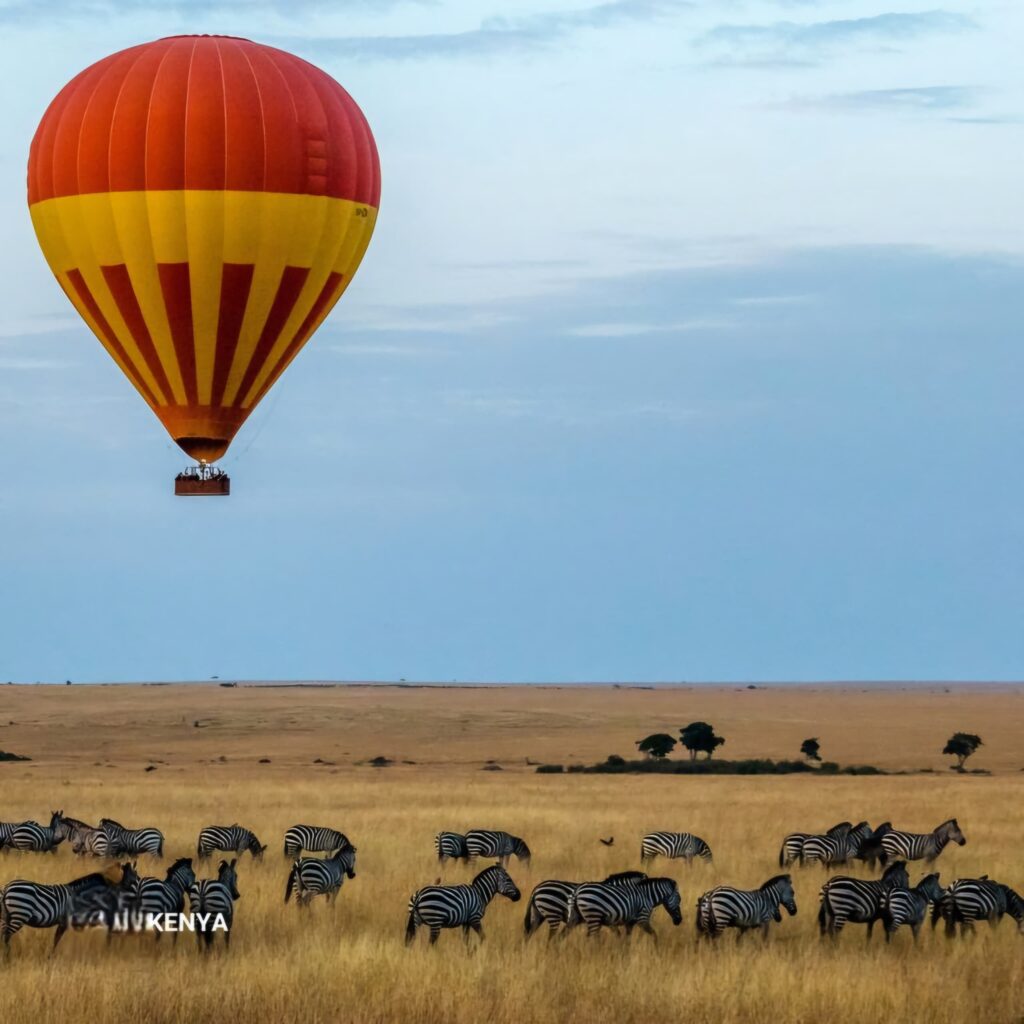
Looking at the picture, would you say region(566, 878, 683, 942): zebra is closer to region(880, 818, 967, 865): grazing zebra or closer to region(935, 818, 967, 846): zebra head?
region(880, 818, 967, 865): grazing zebra

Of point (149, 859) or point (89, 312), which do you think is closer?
point (149, 859)

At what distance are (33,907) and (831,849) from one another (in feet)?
42.3

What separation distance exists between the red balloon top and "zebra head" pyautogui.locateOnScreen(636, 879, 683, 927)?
1673 cm

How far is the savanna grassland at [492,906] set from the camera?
14.4 meters

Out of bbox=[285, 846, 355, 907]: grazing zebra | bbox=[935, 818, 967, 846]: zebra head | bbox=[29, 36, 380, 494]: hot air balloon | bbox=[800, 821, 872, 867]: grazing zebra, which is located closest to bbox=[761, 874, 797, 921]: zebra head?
bbox=[285, 846, 355, 907]: grazing zebra

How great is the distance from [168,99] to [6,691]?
Result: 147428mm

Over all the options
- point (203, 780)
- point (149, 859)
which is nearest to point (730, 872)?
point (149, 859)

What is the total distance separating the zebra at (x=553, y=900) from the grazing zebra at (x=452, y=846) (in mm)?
6828

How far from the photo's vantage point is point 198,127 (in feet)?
96.2

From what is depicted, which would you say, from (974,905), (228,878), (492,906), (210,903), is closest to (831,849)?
(974,905)

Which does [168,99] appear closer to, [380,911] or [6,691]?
[380,911]

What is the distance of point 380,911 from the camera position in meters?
19.9

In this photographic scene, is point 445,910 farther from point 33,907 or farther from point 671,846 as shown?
point 671,846

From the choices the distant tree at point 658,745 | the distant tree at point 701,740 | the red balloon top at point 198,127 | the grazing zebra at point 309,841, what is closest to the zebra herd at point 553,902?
the grazing zebra at point 309,841
